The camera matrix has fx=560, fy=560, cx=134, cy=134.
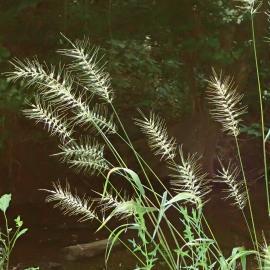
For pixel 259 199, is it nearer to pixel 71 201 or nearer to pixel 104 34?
pixel 104 34

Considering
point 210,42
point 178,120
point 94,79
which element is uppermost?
point 94,79

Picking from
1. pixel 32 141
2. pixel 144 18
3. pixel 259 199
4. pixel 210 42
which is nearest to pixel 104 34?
pixel 144 18

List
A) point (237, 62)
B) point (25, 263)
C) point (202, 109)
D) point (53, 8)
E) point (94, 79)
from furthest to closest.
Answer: point (202, 109)
point (237, 62)
point (53, 8)
point (25, 263)
point (94, 79)

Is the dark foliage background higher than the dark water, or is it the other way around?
the dark foliage background

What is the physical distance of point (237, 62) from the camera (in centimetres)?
804

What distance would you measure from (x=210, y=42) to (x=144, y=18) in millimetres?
839

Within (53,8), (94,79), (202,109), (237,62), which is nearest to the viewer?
(94,79)

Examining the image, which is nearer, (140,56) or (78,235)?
(78,235)

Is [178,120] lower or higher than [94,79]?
lower

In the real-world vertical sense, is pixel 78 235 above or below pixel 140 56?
below

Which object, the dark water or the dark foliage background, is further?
the dark foliage background

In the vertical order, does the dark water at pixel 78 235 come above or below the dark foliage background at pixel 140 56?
below

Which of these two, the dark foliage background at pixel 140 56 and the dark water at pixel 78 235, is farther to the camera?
the dark foliage background at pixel 140 56

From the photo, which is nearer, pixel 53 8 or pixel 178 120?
pixel 53 8
